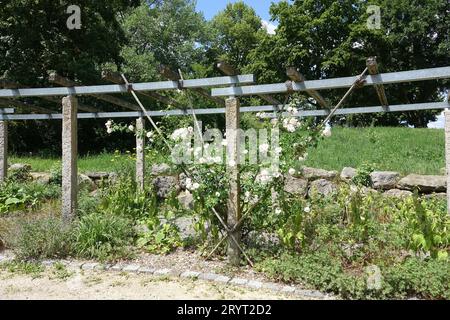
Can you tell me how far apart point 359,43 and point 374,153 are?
44.1 feet

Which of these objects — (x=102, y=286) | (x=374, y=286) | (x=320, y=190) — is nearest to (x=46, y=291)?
(x=102, y=286)

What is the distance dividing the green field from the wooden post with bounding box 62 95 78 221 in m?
2.13

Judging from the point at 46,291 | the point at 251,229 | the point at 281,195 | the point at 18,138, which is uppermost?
the point at 18,138

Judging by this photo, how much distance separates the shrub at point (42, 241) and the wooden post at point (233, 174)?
2022 mm

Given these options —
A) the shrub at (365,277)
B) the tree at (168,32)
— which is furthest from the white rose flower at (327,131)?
the tree at (168,32)

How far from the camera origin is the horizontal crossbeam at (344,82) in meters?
4.52

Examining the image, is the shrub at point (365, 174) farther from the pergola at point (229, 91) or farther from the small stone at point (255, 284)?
the small stone at point (255, 284)

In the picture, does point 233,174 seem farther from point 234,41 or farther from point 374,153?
point 234,41

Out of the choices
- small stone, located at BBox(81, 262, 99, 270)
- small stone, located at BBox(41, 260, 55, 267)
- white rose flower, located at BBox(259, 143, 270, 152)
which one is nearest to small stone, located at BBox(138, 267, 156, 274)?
small stone, located at BBox(81, 262, 99, 270)

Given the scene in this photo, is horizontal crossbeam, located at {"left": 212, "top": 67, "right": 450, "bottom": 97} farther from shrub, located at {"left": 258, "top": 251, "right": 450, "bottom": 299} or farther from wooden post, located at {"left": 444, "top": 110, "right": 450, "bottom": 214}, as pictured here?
shrub, located at {"left": 258, "top": 251, "right": 450, "bottom": 299}

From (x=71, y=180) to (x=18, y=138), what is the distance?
354 inches

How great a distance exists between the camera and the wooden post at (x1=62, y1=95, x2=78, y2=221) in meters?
6.01

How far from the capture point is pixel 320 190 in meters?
8.26

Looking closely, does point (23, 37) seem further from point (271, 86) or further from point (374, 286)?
point (374, 286)
